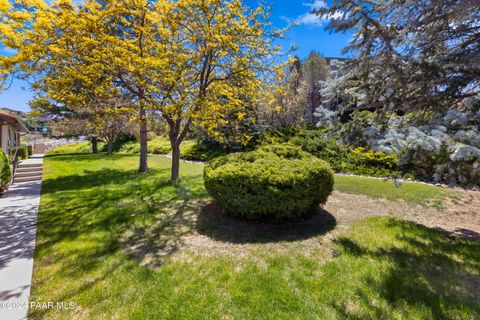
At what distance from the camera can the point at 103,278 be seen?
9.71ft

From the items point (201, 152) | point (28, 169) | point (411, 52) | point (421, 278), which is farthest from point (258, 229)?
point (201, 152)

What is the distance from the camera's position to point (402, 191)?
23.9 ft

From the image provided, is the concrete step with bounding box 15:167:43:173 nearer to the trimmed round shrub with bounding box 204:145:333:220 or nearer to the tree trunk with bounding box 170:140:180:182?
the tree trunk with bounding box 170:140:180:182

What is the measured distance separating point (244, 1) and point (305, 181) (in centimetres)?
513

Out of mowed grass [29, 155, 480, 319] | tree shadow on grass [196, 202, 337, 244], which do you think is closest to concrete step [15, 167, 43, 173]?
mowed grass [29, 155, 480, 319]

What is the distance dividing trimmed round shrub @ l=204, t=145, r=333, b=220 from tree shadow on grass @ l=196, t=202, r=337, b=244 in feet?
0.58

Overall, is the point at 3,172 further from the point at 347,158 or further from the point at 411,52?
the point at 347,158

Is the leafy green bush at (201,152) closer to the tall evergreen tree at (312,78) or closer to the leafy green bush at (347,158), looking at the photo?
the leafy green bush at (347,158)

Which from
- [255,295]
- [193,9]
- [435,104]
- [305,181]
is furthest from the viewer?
[193,9]

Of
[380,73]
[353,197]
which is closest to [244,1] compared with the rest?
[380,73]

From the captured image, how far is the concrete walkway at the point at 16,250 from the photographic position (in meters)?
2.53

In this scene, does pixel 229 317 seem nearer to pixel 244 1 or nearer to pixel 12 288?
pixel 12 288

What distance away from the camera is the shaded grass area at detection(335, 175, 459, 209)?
6.58 m

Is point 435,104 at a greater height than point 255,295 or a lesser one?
greater
